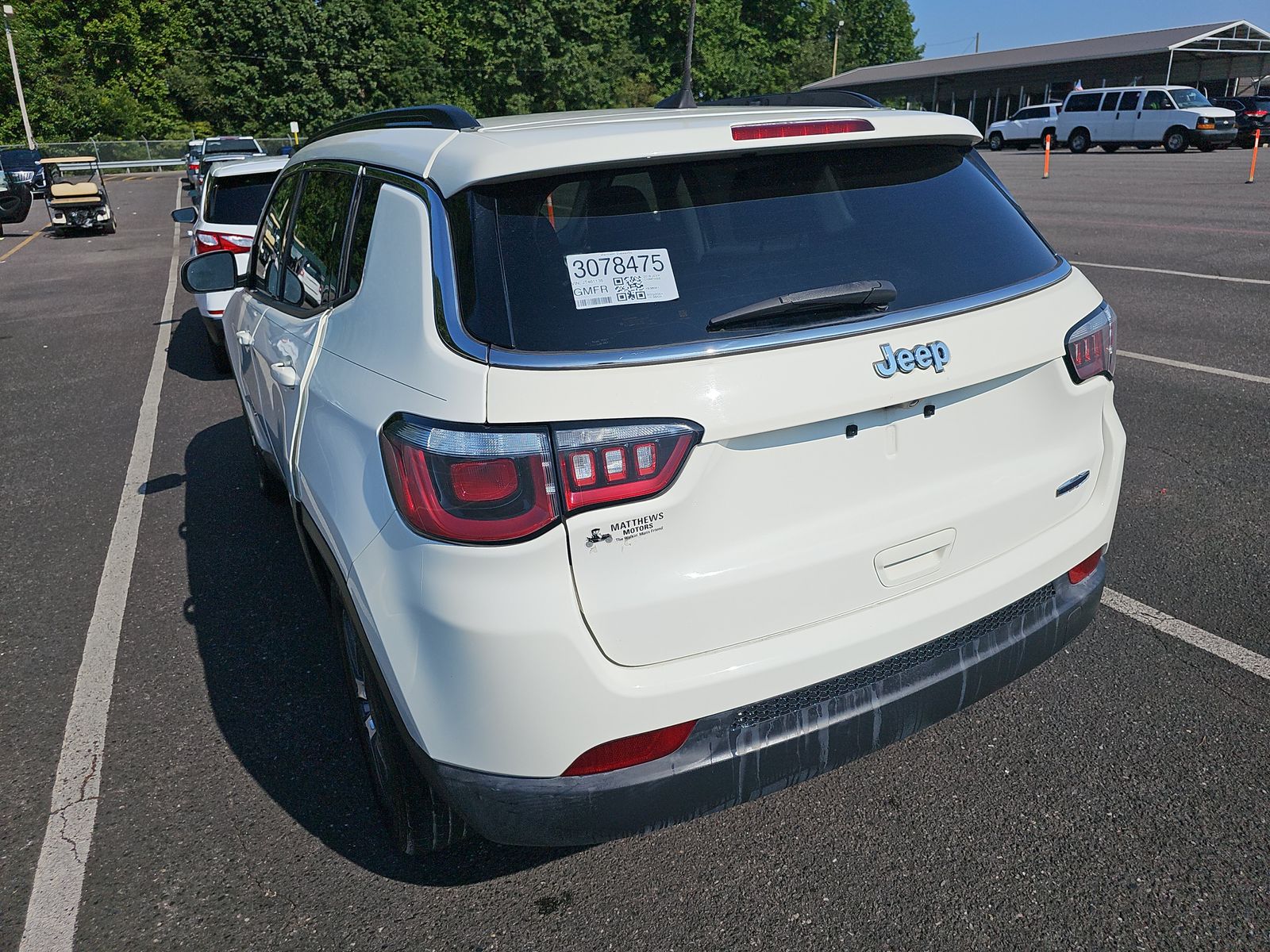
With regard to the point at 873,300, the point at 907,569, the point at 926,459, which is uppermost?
the point at 873,300

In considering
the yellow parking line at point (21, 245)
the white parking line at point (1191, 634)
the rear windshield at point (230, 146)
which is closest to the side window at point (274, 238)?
the white parking line at point (1191, 634)

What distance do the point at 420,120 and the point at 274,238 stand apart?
1.56 metres

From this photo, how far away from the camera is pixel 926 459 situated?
2.31 meters

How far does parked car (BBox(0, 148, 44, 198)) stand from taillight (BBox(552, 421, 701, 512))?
36.0m

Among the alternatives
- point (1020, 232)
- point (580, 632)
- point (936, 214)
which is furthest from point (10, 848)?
point (1020, 232)

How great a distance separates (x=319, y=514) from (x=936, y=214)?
72.0 inches

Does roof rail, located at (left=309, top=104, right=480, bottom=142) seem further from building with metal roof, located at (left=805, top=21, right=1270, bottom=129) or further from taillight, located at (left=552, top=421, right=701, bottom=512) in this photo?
building with metal roof, located at (left=805, top=21, right=1270, bottom=129)

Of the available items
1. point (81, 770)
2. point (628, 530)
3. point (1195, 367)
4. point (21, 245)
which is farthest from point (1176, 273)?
point (21, 245)

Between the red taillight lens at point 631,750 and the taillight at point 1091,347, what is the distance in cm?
136

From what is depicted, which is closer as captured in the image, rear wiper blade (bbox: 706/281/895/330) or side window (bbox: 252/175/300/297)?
rear wiper blade (bbox: 706/281/895/330)

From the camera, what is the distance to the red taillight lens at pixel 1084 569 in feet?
8.79

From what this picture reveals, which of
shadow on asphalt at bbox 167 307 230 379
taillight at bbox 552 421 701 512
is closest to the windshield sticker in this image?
taillight at bbox 552 421 701 512

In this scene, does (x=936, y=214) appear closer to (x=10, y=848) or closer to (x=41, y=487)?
(x=10, y=848)

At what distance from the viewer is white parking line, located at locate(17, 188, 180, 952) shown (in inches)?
101
